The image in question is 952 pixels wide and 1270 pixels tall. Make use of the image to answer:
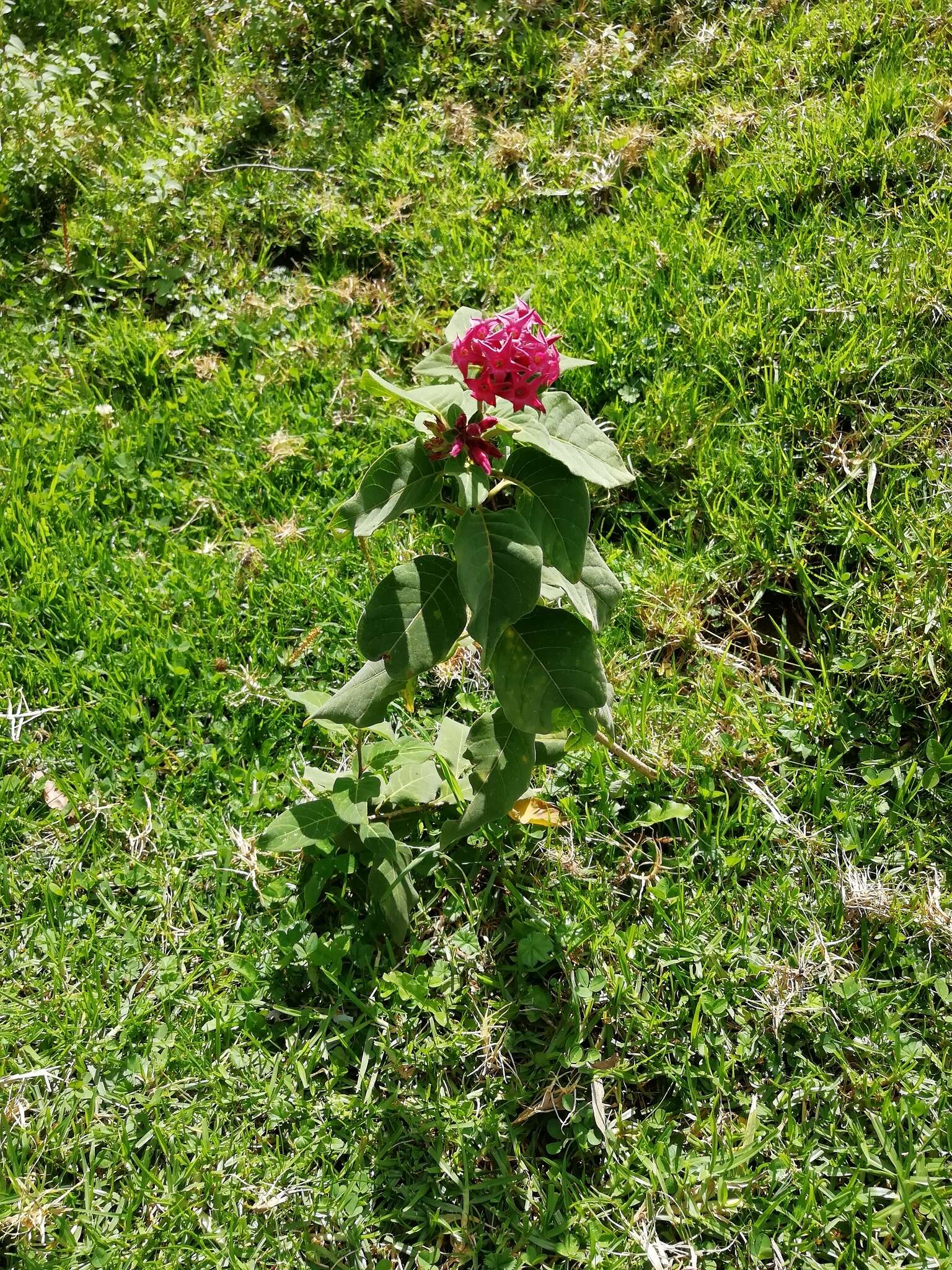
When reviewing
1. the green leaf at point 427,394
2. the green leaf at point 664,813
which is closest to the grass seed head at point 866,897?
the green leaf at point 664,813

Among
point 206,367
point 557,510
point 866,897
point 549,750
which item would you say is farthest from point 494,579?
point 206,367

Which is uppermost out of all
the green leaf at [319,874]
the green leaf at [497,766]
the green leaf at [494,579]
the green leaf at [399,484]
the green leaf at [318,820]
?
the green leaf at [399,484]

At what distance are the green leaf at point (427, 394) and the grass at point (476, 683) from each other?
1.02m

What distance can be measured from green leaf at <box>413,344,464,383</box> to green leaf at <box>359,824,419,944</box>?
2.98ft

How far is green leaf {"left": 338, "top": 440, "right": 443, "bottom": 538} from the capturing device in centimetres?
153

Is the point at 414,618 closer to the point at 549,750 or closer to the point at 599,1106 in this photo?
the point at 549,750

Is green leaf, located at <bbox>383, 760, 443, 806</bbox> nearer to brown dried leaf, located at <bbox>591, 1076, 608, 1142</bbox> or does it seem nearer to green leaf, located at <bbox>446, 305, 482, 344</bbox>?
brown dried leaf, located at <bbox>591, 1076, 608, 1142</bbox>

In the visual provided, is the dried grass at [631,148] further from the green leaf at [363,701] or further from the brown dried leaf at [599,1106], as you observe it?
the brown dried leaf at [599,1106]

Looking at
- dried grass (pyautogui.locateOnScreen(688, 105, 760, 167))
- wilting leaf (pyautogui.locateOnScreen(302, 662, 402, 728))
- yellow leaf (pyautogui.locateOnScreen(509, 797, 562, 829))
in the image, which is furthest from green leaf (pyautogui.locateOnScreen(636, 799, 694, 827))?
dried grass (pyautogui.locateOnScreen(688, 105, 760, 167))

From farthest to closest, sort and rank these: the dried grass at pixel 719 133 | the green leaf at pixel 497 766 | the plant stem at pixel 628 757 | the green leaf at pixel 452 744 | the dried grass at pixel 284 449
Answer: the dried grass at pixel 719 133 < the dried grass at pixel 284 449 < the green leaf at pixel 452 744 < the plant stem at pixel 628 757 < the green leaf at pixel 497 766

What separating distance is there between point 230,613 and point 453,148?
6.72 ft

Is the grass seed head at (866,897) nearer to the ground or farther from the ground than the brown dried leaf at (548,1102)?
farther from the ground

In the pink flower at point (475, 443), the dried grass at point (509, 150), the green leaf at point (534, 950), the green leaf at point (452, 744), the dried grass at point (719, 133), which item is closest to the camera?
the pink flower at point (475, 443)

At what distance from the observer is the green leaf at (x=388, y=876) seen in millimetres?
1981
